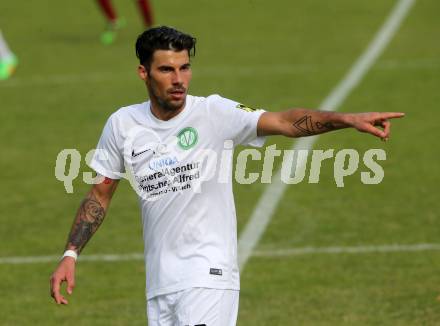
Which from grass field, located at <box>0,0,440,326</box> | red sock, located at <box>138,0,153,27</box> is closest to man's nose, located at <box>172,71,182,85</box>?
grass field, located at <box>0,0,440,326</box>

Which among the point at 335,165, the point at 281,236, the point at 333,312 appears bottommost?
the point at 333,312

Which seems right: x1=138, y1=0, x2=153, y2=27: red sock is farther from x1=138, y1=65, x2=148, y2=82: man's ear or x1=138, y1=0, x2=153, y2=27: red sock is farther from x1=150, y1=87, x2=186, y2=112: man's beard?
x1=150, y1=87, x2=186, y2=112: man's beard

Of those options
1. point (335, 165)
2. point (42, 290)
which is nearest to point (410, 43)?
point (335, 165)

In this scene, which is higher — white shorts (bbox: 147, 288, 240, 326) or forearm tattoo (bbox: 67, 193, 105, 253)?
forearm tattoo (bbox: 67, 193, 105, 253)

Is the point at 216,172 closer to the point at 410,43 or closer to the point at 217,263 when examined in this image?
the point at 217,263

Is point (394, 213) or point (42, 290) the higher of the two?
point (394, 213)

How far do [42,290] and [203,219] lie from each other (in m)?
4.04

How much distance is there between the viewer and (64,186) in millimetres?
13617

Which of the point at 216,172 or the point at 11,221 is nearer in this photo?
the point at 216,172

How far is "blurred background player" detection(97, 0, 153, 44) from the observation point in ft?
69.2

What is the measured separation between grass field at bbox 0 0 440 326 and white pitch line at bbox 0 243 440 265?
10cm

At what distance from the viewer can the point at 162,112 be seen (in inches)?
260

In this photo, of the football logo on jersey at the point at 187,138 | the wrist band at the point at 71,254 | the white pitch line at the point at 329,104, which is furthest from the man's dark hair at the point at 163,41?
the white pitch line at the point at 329,104

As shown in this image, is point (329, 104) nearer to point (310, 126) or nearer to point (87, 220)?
point (87, 220)
